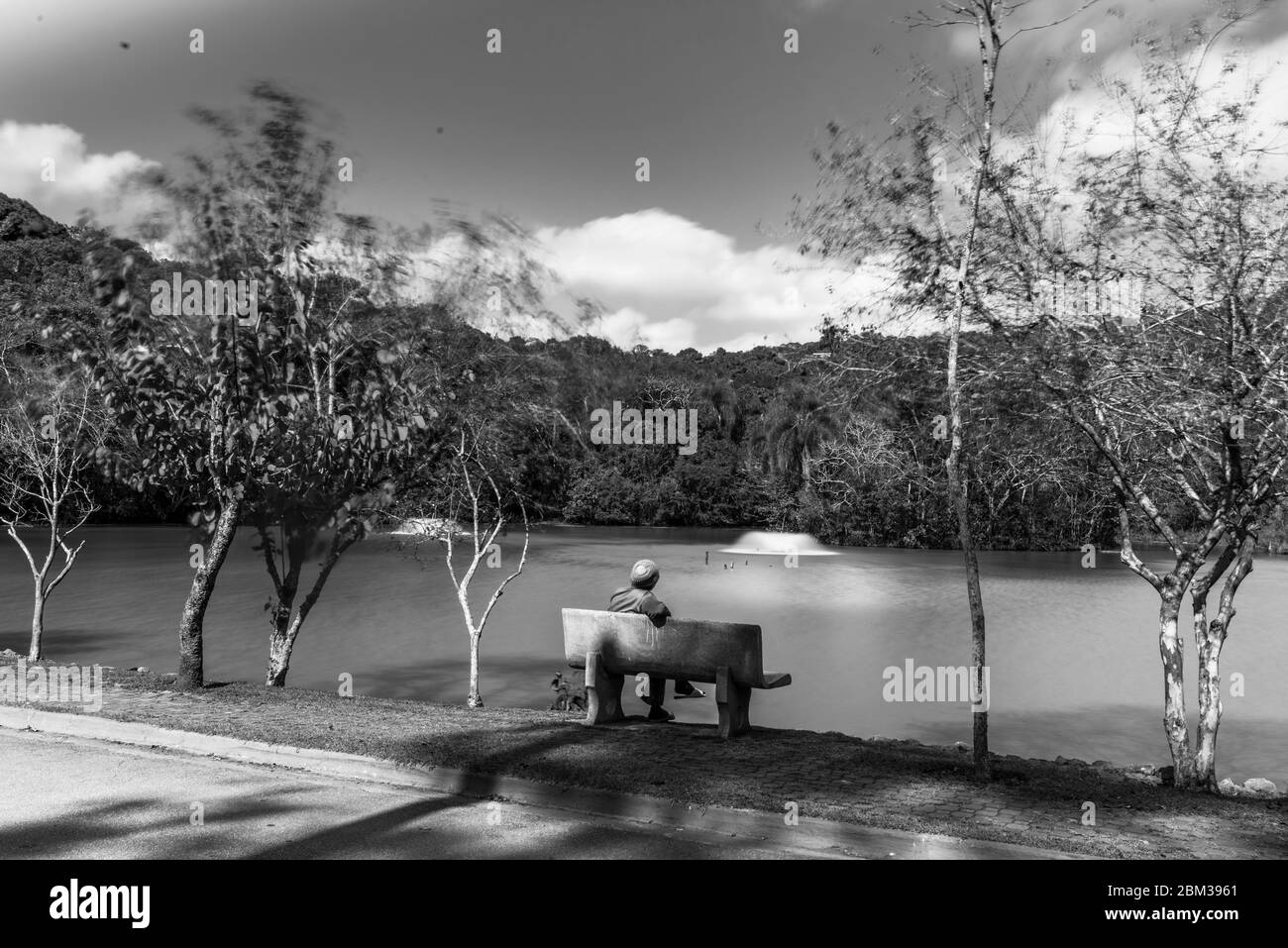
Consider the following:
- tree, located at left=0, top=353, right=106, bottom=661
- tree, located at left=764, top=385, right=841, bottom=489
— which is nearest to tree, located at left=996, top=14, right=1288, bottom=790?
tree, located at left=0, top=353, right=106, bottom=661

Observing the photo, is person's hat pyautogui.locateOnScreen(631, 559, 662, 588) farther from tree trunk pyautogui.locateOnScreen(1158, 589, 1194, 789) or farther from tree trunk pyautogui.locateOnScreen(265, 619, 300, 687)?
tree trunk pyautogui.locateOnScreen(265, 619, 300, 687)

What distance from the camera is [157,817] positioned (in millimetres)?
6262

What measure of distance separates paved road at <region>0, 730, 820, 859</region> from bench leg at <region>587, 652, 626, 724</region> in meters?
2.55

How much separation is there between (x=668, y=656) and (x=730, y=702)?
699 mm

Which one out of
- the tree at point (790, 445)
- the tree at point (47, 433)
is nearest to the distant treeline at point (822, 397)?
the tree at point (47, 433)

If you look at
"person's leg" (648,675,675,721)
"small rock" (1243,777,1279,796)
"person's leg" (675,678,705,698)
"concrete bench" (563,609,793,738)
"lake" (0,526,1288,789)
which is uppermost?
"concrete bench" (563,609,793,738)

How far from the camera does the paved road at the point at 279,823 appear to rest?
5.71 m

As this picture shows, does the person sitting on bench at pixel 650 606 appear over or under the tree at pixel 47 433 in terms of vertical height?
under

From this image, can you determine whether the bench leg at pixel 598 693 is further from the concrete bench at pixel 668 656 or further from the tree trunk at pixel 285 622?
the tree trunk at pixel 285 622

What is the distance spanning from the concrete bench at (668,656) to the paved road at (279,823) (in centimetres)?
250

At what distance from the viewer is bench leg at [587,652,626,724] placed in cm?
939

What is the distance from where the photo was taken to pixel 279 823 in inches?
245
